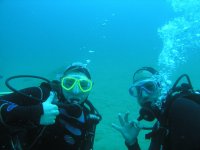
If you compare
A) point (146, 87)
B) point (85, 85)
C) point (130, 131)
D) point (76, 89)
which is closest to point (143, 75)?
point (146, 87)

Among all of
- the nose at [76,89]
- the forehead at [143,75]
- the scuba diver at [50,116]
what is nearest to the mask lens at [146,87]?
the forehead at [143,75]

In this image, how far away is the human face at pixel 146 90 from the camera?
4.15 m

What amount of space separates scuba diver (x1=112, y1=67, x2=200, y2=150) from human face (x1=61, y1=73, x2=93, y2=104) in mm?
793

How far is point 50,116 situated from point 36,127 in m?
0.55

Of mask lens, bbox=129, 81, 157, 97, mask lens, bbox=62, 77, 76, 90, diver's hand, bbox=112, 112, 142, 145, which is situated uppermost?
mask lens, bbox=129, 81, 157, 97

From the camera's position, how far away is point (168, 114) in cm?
316

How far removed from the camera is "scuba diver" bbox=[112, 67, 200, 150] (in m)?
2.68

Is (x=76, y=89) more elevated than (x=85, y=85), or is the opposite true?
(x=85, y=85)

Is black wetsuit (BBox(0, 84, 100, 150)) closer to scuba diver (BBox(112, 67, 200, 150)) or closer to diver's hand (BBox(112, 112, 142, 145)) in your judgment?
diver's hand (BBox(112, 112, 142, 145))

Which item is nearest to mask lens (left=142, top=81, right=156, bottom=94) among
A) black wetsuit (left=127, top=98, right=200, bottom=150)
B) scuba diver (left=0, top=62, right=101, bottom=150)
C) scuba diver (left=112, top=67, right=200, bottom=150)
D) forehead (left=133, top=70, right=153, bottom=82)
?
scuba diver (left=112, top=67, right=200, bottom=150)

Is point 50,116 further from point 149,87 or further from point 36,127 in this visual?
point 149,87

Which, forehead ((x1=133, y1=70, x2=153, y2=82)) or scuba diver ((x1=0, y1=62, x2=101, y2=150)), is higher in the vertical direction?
forehead ((x1=133, y1=70, x2=153, y2=82))

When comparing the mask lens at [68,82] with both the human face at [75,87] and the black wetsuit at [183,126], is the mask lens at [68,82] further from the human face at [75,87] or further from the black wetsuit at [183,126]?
the black wetsuit at [183,126]

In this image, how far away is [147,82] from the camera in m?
4.29
